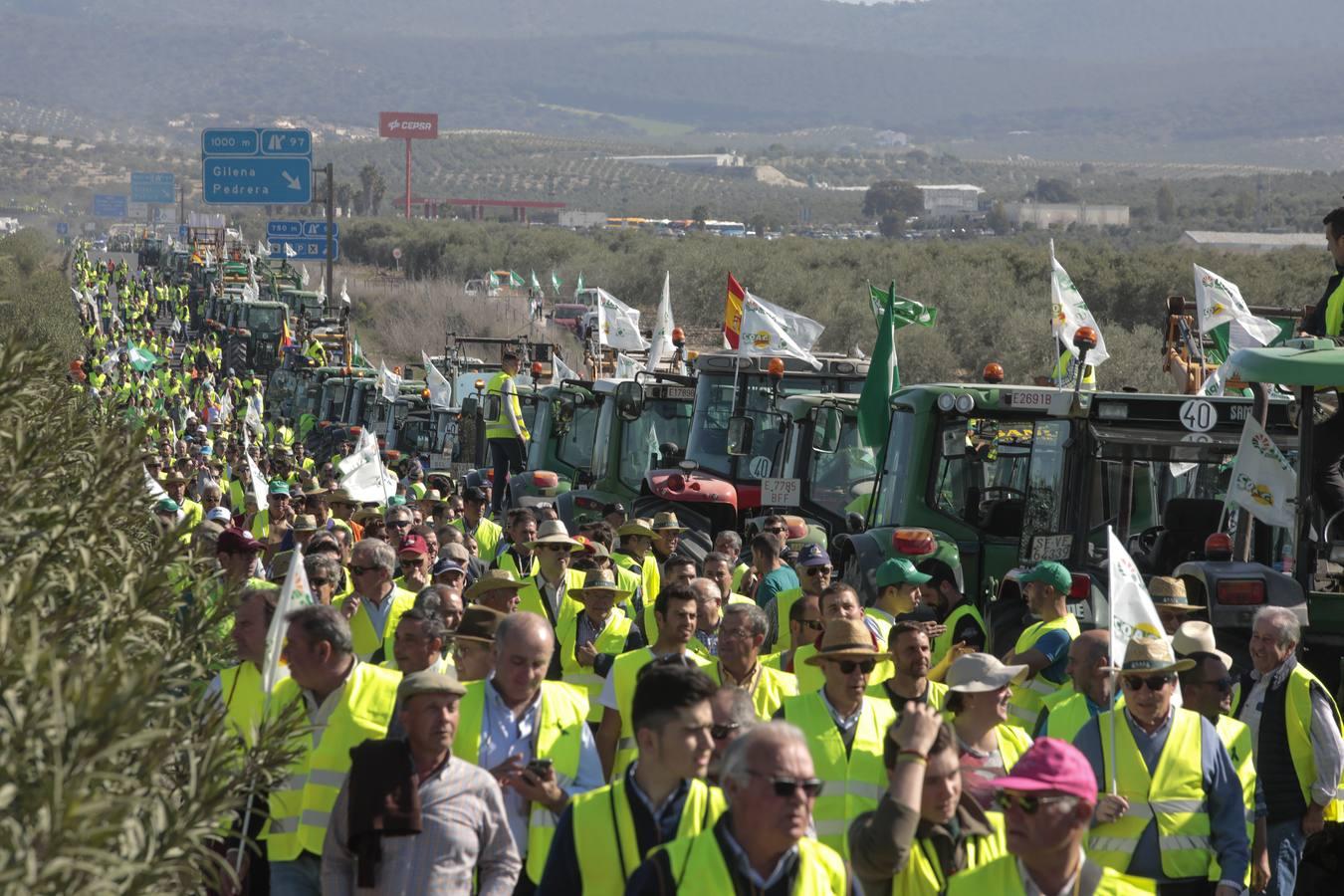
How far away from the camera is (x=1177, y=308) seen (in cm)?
1750

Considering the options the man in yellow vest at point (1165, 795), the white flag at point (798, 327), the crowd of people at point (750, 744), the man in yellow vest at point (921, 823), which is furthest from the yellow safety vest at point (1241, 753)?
the white flag at point (798, 327)

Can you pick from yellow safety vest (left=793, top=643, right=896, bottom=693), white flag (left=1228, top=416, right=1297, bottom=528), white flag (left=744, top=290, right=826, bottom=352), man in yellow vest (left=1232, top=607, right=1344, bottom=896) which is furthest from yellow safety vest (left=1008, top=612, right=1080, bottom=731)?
white flag (left=744, top=290, right=826, bottom=352)

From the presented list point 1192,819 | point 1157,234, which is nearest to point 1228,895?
point 1192,819

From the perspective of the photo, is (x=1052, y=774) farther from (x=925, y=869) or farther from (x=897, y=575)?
(x=897, y=575)

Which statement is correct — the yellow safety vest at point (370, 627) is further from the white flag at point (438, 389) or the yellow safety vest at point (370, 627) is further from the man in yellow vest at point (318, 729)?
the white flag at point (438, 389)

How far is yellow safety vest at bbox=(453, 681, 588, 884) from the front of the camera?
6719 mm

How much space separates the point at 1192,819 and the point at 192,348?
51.5 metres

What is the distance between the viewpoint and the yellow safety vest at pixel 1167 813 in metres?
6.96

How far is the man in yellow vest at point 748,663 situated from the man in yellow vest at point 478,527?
26.0 ft

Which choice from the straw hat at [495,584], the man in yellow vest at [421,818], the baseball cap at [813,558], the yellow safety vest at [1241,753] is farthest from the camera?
the baseball cap at [813,558]

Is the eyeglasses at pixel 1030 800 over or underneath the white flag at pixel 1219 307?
over

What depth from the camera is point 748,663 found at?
777 centimetres

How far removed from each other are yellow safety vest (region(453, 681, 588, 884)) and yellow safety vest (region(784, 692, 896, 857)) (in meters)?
0.66

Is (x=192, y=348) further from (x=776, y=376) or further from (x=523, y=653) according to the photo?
(x=523, y=653)
